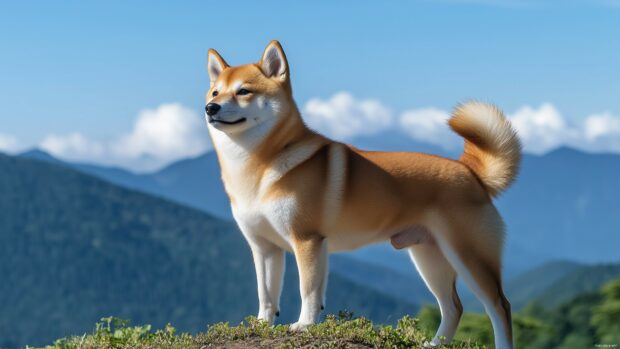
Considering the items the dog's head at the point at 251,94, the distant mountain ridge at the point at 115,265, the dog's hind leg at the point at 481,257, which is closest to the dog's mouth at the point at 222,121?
the dog's head at the point at 251,94

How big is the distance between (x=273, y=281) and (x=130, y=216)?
7355 inches

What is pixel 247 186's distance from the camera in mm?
8180

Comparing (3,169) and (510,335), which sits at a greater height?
(3,169)

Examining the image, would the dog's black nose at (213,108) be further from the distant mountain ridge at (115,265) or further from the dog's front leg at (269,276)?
the distant mountain ridge at (115,265)

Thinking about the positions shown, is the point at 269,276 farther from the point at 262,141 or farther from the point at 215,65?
the point at 215,65

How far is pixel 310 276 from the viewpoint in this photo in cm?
788

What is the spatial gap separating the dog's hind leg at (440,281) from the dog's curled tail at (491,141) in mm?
845

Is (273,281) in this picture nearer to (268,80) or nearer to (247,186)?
(247,186)

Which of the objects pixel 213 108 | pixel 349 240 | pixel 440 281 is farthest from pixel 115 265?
pixel 213 108

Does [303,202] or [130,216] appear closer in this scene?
[303,202]

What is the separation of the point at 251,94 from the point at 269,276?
5.67ft

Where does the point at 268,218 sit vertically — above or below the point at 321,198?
below

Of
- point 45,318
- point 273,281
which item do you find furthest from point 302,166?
point 45,318

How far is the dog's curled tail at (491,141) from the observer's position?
9039mm
